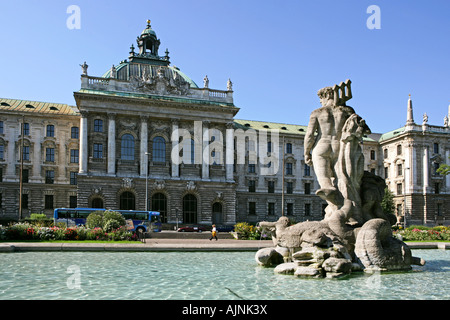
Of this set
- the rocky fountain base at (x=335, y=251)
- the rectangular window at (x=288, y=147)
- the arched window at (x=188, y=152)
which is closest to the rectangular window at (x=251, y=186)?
the rectangular window at (x=288, y=147)

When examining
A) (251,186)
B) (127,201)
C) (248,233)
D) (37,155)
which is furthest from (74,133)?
(248,233)

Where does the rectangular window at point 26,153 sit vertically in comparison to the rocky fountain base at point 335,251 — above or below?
above

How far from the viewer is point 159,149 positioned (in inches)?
2315

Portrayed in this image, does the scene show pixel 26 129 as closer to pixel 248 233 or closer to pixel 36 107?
pixel 36 107

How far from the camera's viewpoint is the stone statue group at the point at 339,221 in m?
11.4

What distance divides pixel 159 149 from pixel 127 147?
13.8ft

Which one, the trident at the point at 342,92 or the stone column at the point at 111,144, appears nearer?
the trident at the point at 342,92

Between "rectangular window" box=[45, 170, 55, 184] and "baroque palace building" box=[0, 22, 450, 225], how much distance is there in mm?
137

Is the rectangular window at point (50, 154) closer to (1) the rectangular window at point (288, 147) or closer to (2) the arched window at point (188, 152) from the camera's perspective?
(2) the arched window at point (188, 152)

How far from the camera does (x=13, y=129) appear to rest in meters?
61.7

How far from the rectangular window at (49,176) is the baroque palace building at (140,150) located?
5.4 inches

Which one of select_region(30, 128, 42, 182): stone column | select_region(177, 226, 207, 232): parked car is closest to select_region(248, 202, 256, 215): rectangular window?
select_region(177, 226, 207, 232): parked car
